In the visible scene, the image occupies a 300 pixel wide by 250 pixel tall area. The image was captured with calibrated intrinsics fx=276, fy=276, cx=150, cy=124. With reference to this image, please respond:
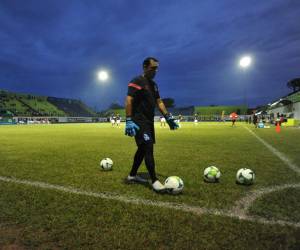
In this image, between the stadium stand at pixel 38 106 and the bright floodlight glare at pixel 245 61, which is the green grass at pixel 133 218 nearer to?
the bright floodlight glare at pixel 245 61

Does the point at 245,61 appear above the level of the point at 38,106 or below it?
above

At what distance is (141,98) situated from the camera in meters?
5.52

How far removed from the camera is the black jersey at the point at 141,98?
17.8 ft

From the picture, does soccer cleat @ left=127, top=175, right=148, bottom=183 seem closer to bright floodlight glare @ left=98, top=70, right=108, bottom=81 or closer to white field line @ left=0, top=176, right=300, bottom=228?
white field line @ left=0, top=176, right=300, bottom=228

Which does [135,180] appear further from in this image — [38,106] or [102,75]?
[38,106]

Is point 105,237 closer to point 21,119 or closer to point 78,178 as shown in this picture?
point 78,178

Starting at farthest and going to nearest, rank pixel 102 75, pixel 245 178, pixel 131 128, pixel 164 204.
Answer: pixel 102 75, pixel 245 178, pixel 131 128, pixel 164 204

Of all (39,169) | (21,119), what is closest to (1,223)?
(39,169)

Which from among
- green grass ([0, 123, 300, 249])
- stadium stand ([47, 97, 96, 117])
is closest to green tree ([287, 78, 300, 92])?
stadium stand ([47, 97, 96, 117])

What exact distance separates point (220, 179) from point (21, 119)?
76.3m

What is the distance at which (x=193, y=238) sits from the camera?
3189 millimetres

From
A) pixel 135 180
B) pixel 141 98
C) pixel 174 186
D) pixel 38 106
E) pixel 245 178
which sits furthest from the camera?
pixel 38 106

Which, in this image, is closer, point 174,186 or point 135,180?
point 174,186

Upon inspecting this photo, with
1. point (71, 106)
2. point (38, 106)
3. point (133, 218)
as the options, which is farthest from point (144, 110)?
point (71, 106)
